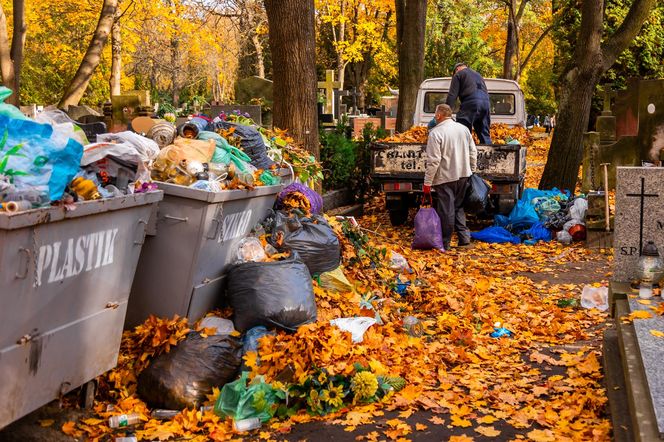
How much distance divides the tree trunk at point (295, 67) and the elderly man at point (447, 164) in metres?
1.53

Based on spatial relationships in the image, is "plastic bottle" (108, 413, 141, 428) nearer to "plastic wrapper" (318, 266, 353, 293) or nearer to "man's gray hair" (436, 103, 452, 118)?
"plastic wrapper" (318, 266, 353, 293)

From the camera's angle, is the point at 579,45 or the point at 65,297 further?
the point at 579,45

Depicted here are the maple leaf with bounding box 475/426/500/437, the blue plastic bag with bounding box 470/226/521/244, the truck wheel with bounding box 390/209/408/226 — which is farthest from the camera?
the truck wheel with bounding box 390/209/408/226

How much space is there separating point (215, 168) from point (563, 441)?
316 centimetres

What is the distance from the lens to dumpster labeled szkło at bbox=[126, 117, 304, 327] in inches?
242

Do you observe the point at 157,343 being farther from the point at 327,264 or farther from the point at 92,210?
the point at 327,264

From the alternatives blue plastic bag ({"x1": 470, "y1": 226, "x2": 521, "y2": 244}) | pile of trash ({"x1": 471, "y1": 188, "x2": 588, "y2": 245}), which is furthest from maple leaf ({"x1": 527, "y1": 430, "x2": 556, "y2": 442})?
blue plastic bag ({"x1": 470, "y1": 226, "x2": 521, "y2": 244})

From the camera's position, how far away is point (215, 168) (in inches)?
266

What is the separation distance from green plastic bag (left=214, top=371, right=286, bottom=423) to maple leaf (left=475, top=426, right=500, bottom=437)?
1.17 meters

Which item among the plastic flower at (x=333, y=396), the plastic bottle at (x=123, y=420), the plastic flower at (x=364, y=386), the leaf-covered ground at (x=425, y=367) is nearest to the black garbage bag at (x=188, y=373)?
the leaf-covered ground at (x=425, y=367)

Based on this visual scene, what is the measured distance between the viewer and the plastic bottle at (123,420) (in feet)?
17.7

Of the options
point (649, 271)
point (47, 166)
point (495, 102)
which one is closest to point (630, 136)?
point (495, 102)

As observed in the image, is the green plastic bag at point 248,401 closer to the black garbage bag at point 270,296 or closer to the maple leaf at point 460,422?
the black garbage bag at point 270,296

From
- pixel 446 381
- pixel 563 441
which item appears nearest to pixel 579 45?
pixel 446 381
